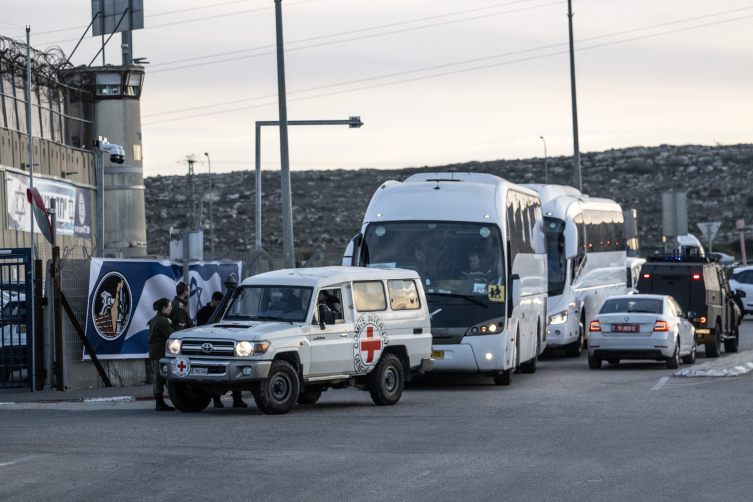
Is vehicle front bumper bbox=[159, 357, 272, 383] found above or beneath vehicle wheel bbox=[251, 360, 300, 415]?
above

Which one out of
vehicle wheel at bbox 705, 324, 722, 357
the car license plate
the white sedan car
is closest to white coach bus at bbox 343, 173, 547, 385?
the white sedan car

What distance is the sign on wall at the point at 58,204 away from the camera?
37.8 metres

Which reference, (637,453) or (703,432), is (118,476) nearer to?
(637,453)

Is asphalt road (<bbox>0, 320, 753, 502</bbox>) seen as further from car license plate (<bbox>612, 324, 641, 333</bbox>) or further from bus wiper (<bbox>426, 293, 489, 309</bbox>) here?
car license plate (<bbox>612, 324, 641, 333</bbox>)

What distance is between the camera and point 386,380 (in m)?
16.1

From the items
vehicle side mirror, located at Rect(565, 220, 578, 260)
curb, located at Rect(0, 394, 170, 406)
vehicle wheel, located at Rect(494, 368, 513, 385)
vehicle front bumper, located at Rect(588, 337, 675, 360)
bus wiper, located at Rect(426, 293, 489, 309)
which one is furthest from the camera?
vehicle side mirror, located at Rect(565, 220, 578, 260)

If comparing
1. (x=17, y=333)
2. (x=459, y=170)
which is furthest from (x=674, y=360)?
(x=459, y=170)

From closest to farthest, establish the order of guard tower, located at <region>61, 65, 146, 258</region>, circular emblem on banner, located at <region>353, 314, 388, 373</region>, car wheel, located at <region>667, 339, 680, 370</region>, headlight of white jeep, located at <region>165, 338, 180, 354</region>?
headlight of white jeep, located at <region>165, 338, 180, 354</region>, circular emblem on banner, located at <region>353, 314, 388, 373</region>, car wheel, located at <region>667, 339, 680, 370</region>, guard tower, located at <region>61, 65, 146, 258</region>

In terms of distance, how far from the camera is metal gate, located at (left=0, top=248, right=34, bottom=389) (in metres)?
18.4

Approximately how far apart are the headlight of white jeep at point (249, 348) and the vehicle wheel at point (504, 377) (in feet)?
21.3

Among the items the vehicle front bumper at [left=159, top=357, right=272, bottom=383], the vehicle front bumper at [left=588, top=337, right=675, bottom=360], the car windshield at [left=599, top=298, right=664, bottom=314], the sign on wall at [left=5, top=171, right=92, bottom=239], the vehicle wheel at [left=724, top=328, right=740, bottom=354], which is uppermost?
the sign on wall at [left=5, top=171, right=92, bottom=239]

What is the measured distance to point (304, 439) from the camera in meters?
11.9

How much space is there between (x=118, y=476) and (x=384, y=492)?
91.9 inches

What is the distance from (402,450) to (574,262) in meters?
16.8
